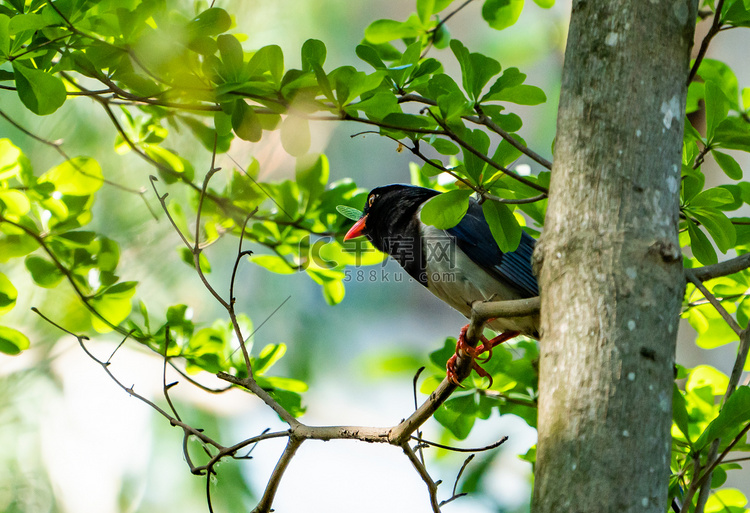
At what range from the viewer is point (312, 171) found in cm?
234

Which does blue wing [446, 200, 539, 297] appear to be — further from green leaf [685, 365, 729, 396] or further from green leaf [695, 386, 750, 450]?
green leaf [695, 386, 750, 450]

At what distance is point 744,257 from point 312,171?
1.56m

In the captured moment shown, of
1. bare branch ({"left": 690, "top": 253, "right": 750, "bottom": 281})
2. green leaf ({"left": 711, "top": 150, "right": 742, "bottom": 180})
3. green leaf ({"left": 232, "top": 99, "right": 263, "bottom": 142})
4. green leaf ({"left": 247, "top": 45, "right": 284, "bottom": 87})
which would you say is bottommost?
bare branch ({"left": 690, "top": 253, "right": 750, "bottom": 281})

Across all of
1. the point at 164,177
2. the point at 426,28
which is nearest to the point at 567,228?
the point at 426,28

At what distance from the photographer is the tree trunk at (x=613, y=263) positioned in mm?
903

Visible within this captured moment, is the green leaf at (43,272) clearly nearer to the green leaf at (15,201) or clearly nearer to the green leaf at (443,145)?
the green leaf at (15,201)

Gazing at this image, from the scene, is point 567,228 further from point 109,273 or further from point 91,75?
point 109,273

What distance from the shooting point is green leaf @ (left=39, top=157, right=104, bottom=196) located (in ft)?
6.76

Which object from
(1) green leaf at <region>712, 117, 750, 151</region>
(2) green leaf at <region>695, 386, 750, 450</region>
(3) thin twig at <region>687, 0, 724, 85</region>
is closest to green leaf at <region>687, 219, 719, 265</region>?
(1) green leaf at <region>712, 117, 750, 151</region>

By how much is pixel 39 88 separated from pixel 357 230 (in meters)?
1.35

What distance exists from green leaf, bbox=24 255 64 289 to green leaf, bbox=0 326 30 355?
0.20m

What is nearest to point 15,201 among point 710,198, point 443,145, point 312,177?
point 312,177

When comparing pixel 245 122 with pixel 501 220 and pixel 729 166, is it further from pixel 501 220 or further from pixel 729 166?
pixel 729 166

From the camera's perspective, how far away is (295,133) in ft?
5.15
